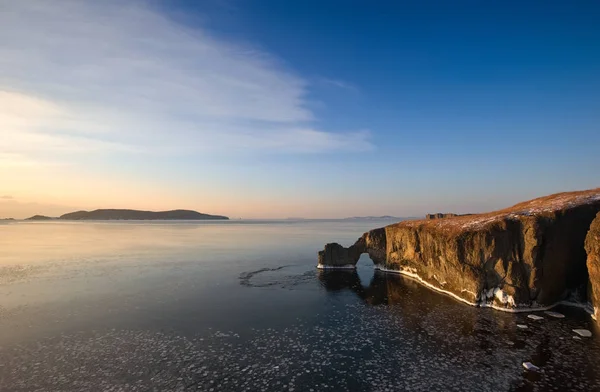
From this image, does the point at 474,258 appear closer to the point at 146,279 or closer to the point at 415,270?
the point at 415,270

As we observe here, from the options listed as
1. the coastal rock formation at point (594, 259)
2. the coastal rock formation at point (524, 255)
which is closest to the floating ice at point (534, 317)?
the coastal rock formation at point (524, 255)

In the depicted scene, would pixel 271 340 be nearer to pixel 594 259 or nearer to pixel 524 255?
pixel 524 255

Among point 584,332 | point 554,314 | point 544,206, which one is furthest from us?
point 544,206

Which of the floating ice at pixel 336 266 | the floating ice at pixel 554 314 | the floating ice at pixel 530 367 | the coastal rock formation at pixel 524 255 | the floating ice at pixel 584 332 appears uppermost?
the coastal rock formation at pixel 524 255

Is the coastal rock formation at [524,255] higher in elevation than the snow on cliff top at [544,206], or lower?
lower

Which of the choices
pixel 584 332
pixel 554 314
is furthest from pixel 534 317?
pixel 584 332

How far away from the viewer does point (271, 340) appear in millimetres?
27203

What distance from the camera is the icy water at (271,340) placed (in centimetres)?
2081

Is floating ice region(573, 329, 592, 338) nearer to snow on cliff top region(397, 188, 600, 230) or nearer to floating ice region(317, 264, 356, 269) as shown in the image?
snow on cliff top region(397, 188, 600, 230)

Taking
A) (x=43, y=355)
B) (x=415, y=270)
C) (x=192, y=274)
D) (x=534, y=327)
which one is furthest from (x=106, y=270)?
(x=534, y=327)

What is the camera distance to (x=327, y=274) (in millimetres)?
56594

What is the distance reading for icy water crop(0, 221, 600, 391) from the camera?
20812mm

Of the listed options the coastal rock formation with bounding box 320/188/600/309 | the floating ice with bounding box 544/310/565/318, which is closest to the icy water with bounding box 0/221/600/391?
the floating ice with bounding box 544/310/565/318

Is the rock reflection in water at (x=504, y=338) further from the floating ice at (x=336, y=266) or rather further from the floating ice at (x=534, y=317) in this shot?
the floating ice at (x=336, y=266)
